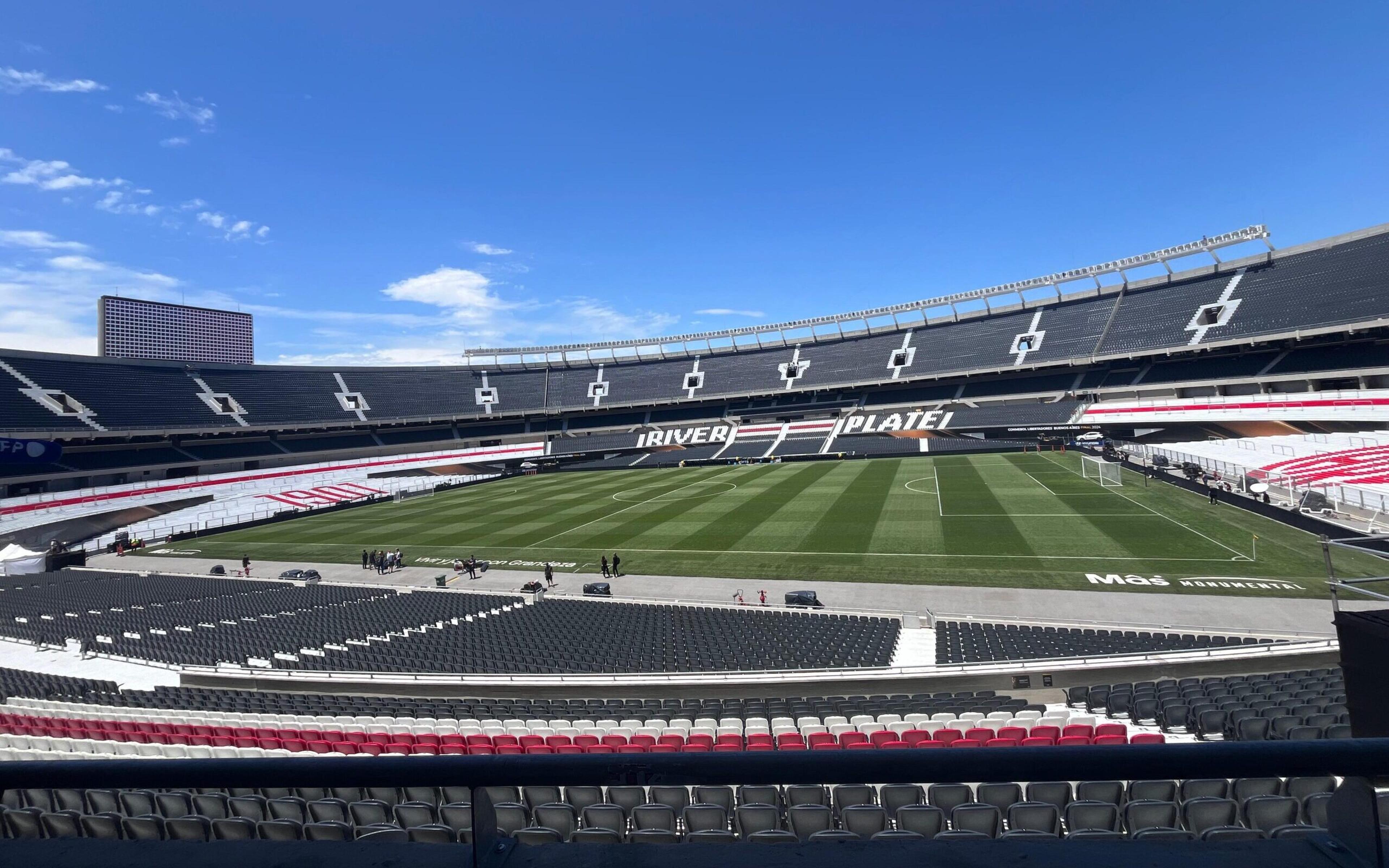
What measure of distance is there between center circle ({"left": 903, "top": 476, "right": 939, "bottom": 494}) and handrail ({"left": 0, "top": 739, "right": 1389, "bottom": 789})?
44671 mm

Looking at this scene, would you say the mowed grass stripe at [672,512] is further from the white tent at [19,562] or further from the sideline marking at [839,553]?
the white tent at [19,562]

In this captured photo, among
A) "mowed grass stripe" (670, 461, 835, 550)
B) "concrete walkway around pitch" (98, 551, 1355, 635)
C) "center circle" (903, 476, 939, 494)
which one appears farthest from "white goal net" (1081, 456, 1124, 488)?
"concrete walkway around pitch" (98, 551, 1355, 635)

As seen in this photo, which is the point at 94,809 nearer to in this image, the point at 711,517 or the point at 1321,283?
the point at 711,517

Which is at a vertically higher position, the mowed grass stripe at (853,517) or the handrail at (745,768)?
the handrail at (745,768)

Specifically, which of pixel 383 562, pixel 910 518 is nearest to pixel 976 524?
pixel 910 518

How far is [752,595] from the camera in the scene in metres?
25.3

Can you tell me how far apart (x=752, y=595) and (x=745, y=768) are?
24.2m

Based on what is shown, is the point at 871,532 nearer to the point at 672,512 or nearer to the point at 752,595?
the point at 752,595

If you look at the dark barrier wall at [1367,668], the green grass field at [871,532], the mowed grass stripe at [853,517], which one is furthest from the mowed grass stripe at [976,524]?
the dark barrier wall at [1367,668]

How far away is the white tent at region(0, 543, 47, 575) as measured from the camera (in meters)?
37.2

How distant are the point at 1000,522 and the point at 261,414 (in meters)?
78.6

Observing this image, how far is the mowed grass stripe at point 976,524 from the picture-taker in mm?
29297

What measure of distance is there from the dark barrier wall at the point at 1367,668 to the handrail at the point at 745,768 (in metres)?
4.74

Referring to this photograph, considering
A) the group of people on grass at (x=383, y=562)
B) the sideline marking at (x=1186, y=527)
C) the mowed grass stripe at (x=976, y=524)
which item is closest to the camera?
the sideline marking at (x=1186, y=527)
